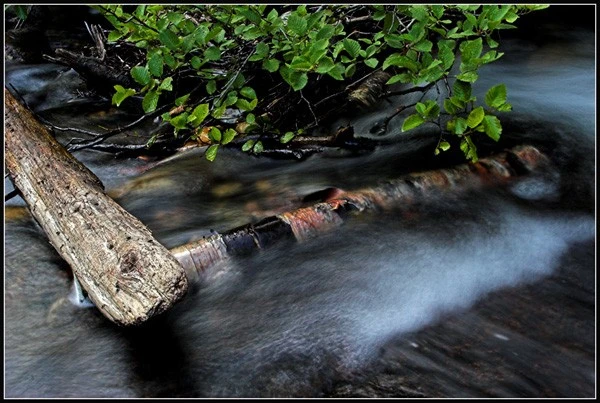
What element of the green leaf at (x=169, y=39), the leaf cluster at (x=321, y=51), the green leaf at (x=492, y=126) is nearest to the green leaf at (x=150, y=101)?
the leaf cluster at (x=321, y=51)

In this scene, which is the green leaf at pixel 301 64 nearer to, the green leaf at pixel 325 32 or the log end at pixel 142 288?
the green leaf at pixel 325 32

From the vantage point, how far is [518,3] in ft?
10.8

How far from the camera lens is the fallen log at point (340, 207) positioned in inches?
120

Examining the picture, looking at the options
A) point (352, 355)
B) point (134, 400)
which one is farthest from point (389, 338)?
point (134, 400)

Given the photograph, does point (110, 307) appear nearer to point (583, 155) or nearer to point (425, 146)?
point (425, 146)

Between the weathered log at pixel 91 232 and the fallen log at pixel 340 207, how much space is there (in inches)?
17.2

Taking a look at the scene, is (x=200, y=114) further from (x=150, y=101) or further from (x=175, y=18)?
(x=175, y=18)

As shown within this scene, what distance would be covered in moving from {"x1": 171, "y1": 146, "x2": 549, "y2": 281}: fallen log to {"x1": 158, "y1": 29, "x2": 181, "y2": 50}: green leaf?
1096 millimetres

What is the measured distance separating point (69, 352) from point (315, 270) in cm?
122

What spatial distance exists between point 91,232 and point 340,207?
4.55 feet

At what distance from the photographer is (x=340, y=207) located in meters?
3.42

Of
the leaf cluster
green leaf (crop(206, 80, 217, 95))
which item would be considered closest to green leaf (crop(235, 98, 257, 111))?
the leaf cluster

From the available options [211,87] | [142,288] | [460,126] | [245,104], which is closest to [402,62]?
[460,126]

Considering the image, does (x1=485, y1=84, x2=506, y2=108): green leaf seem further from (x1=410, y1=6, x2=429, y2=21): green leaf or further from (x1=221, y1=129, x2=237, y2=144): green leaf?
(x1=221, y1=129, x2=237, y2=144): green leaf
